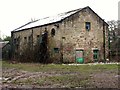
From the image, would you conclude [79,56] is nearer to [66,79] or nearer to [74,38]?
[74,38]

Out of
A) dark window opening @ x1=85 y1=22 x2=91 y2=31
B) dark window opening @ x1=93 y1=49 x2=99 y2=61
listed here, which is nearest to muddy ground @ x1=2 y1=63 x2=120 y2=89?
dark window opening @ x1=93 y1=49 x2=99 y2=61

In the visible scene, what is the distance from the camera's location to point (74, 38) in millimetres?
34156

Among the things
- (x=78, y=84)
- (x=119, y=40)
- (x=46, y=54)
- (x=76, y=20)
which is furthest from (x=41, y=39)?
(x=78, y=84)


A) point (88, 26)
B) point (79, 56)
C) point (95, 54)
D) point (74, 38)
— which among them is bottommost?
point (79, 56)

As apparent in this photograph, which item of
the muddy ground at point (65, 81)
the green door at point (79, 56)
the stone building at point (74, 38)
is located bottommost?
the muddy ground at point (65, 81)

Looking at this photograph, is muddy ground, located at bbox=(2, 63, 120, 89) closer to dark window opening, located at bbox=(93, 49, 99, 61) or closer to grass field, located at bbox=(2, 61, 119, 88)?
grass field, located at bbox=(2, 61, 119, 88)

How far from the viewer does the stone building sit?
33.5 metres

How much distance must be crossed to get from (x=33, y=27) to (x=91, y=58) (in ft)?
32.6

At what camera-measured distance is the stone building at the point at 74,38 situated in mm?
33500

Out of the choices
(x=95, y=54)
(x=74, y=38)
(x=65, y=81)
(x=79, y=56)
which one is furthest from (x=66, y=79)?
(x=95, y=54)

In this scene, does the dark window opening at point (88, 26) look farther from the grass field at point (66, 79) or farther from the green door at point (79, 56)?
the grass field at point (66, 79)

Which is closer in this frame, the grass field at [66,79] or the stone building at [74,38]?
the grass field at [66,79]

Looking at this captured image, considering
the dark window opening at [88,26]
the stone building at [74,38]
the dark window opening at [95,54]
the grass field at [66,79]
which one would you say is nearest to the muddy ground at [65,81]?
the grass field at [66,79]

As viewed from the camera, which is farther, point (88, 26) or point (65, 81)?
point (88, 26)
